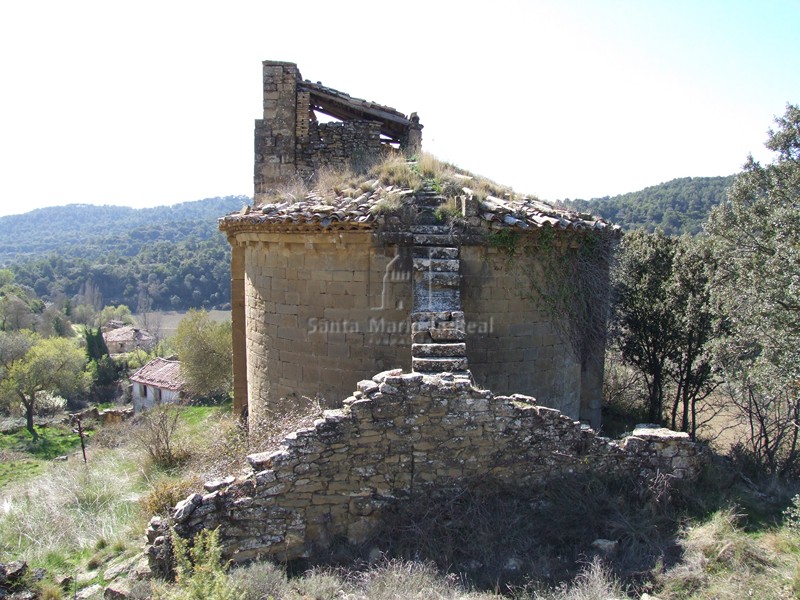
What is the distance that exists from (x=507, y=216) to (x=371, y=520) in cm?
426

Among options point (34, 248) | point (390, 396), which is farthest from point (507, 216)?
point (34, 248)

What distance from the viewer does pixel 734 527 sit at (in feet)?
18.7

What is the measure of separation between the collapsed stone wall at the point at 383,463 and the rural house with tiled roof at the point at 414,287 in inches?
35.0

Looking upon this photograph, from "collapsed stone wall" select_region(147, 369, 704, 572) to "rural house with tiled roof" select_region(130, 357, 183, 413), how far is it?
30.1 metres

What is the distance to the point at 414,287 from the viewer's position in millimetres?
7371

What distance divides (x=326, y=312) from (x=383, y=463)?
2719mm

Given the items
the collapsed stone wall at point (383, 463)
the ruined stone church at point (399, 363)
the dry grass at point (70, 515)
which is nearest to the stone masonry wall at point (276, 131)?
the ruined stone church at point (399, 363)

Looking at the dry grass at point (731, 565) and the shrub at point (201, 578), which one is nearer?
the shrub at point (201, 578)

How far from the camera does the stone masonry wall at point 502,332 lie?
7.77 metres

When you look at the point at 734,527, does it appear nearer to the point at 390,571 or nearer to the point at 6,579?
the point at 390,571

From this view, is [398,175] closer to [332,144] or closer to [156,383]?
[332,144]

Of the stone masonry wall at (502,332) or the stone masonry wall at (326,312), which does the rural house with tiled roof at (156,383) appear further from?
the stone masonry wall at (502,332)

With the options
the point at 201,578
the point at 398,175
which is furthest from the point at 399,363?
the point at 201,578

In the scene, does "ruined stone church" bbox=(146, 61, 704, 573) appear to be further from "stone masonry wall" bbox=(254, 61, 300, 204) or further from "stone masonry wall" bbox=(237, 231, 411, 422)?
"stone masonry wall" bbox=(254, 61, 300, 204)
